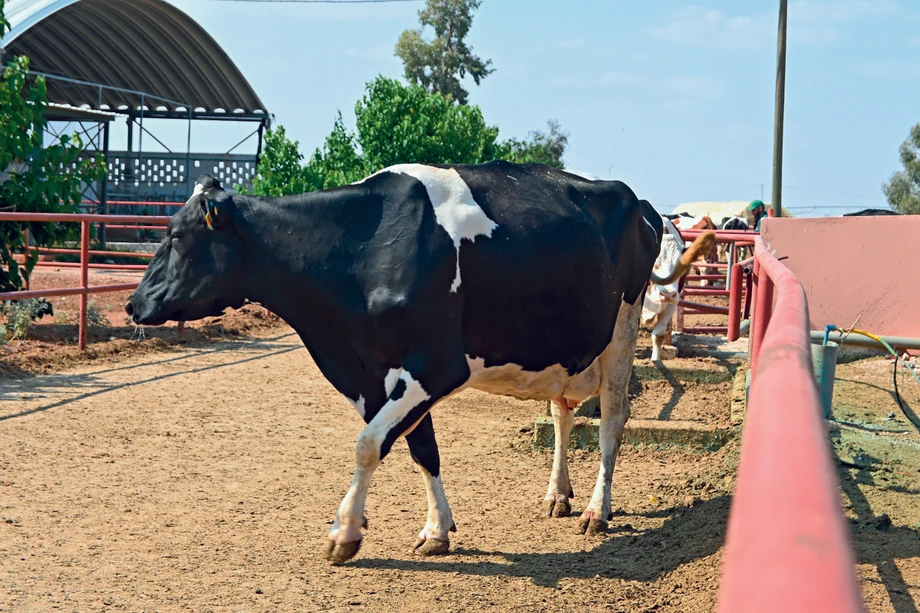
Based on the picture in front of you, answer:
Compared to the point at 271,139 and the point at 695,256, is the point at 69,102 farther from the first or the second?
the point at 695,256

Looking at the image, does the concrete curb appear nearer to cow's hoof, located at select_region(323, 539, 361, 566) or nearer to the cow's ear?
cow's hoof, located at select_region(323, 539, 361, 566)

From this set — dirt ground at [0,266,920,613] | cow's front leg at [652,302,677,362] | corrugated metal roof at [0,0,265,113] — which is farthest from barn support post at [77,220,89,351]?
corrugated metal roof at [0,0,265,113]

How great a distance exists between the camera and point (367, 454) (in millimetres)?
4461

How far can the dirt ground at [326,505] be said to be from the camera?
162 inches

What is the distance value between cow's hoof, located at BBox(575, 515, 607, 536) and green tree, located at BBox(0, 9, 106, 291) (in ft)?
24.3

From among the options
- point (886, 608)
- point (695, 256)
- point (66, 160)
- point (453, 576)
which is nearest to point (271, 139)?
point (66, 160)

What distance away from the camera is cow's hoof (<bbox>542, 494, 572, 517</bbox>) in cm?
552

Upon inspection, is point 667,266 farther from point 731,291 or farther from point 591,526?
point 591,526

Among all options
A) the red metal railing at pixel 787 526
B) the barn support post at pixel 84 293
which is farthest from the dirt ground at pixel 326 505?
the red metal railing at pixel 787 526

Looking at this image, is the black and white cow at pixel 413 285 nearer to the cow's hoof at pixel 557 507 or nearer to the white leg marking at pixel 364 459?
the white leg marking at pixel 364 459

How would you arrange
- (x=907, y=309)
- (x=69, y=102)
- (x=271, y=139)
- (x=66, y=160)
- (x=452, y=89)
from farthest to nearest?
(x=452, y=89) → (x=69, y=102) → (x=271, y=139) → (x=66, y=160) → (x=907, y=309)

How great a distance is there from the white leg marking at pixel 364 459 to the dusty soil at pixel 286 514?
0.17 meters

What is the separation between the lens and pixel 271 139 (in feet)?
60.1

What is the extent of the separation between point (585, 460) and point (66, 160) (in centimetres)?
719
